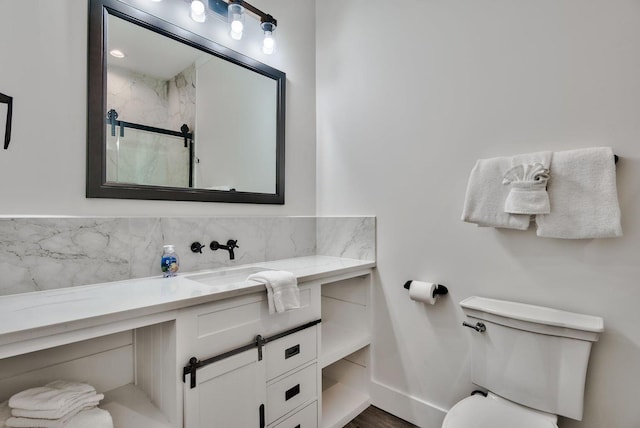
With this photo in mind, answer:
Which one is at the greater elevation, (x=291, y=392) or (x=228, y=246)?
(x=228, y=246)

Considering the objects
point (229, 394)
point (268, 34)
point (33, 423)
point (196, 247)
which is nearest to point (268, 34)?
point (268, 34)

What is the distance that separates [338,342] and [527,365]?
0.93 meters

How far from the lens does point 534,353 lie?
1234 mm

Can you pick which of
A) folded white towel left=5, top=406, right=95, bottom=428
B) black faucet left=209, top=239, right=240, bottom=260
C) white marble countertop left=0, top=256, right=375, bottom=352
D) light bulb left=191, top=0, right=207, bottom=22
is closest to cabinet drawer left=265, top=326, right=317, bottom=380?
white marble countertop left=0, top=256, right=375, bottom=352

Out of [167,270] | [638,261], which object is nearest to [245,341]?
[167,270]

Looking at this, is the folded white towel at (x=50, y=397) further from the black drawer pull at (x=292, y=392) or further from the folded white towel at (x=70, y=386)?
the black drawer pull at (x=292, y=392)

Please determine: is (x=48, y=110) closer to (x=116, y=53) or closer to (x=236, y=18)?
(x=116, y=53)

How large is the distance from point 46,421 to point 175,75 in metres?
1.47

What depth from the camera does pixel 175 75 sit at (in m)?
1.61

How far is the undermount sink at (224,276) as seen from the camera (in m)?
1.56

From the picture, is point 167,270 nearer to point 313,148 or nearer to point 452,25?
point 313,148

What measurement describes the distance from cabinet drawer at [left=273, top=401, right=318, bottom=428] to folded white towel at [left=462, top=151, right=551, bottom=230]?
1.14 metres

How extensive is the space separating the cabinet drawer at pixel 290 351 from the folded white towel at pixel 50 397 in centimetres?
62

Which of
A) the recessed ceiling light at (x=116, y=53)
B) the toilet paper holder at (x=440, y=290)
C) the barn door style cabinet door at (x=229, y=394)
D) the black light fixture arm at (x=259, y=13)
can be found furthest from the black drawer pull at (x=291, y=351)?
the black light fixture arm at (x=259, y=13)
